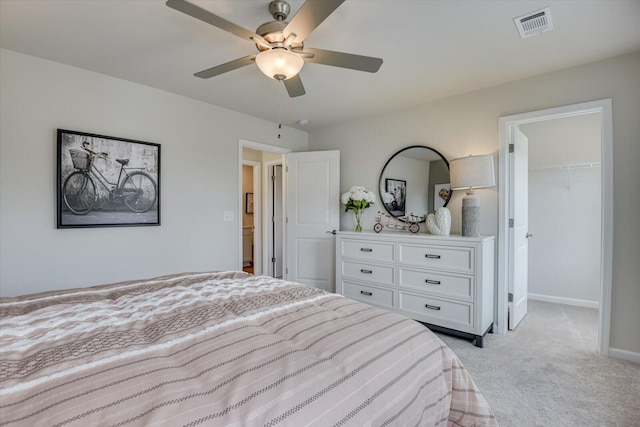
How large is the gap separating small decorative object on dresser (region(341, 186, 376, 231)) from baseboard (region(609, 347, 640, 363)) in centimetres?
240

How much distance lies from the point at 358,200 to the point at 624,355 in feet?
8.59

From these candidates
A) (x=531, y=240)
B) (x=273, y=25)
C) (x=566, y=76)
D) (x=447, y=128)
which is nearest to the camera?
(x=273, y=25)

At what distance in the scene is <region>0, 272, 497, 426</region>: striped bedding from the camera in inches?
27.3

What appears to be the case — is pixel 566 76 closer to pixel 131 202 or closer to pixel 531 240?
pixel 531 240

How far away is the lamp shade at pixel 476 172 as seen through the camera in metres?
2.73

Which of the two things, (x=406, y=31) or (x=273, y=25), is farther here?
(x=406, y=31)

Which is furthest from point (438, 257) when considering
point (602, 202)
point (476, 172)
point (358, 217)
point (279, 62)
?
point (279, 62)

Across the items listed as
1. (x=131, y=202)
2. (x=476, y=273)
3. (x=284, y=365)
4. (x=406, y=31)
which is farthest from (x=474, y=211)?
(x=131, y=202)

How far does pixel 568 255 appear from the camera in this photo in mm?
3826

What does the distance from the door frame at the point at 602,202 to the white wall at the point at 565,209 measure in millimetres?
1351

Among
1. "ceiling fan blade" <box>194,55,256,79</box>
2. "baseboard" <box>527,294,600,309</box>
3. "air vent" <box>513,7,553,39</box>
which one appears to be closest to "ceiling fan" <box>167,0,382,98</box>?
"ceiling fan blade" <box>194,55,256,79</box>

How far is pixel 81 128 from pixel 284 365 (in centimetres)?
276

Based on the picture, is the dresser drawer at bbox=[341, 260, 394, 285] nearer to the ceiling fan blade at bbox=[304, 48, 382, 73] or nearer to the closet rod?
the ceiling fan blade at bbox=[304, 48, 382, 73]

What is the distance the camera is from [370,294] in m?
A: 3.29
